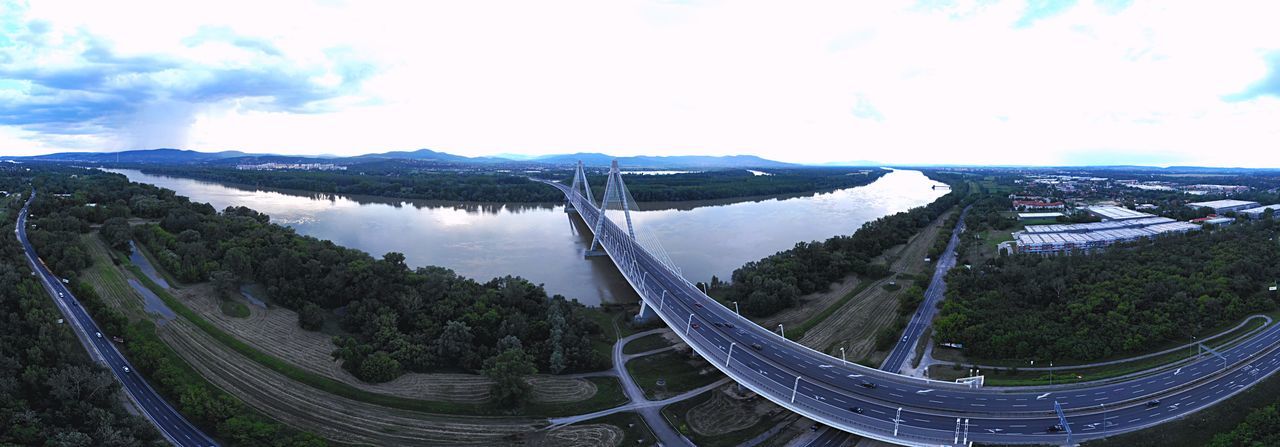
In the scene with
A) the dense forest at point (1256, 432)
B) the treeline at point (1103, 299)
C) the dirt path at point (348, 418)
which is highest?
the treeline at point (1103, 299)

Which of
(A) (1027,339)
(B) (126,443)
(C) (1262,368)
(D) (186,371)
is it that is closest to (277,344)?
(D) (186,371)

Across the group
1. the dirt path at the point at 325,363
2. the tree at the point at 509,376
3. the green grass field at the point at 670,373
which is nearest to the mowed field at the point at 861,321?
the green grass field at the point at 670,373

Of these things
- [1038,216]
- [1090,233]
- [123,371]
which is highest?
[1038,216]

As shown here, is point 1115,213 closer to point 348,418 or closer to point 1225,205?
point 1225,205

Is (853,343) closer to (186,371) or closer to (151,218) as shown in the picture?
(186,371)

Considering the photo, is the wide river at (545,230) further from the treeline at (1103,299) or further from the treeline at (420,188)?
the treeline at (1103,299)

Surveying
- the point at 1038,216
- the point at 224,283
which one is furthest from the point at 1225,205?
the point at 224,283
